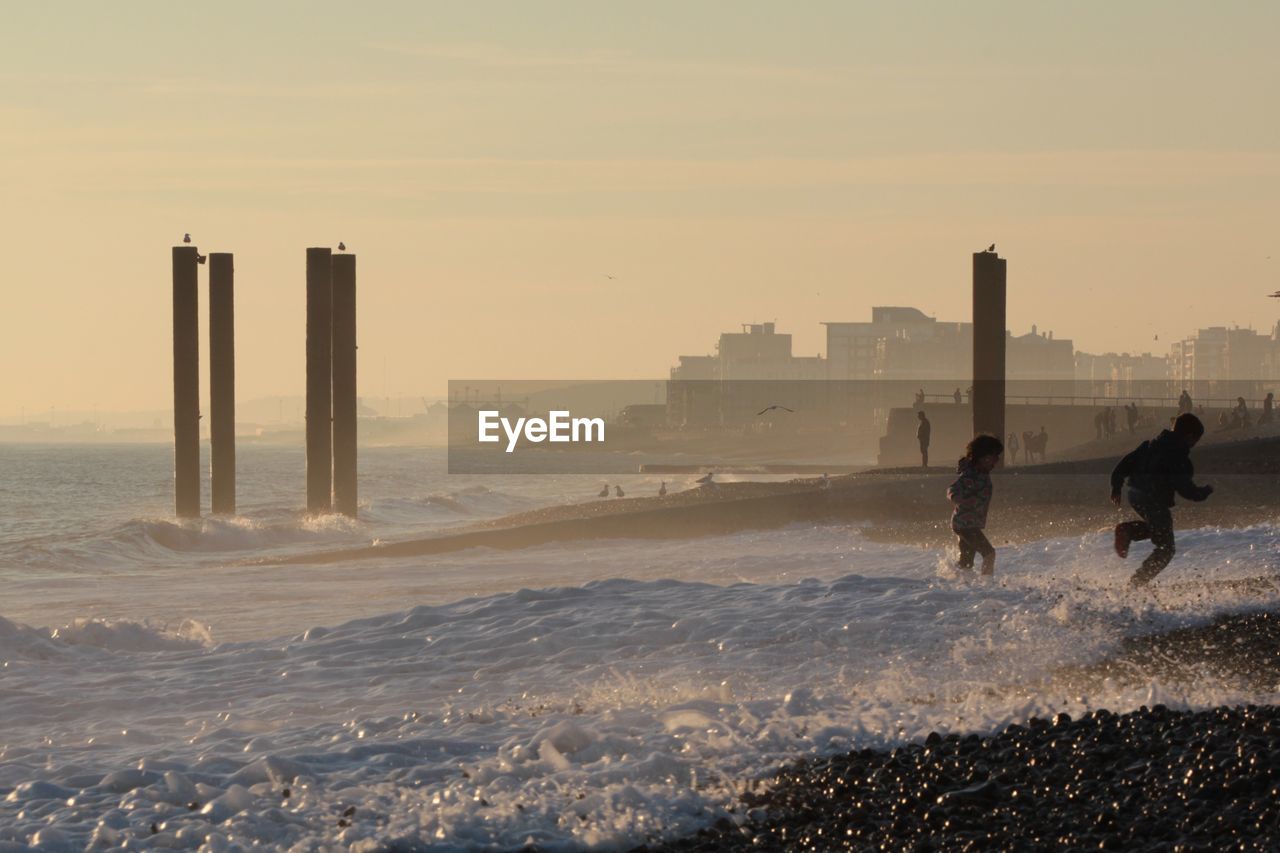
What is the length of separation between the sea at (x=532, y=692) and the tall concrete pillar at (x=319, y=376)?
10851mm

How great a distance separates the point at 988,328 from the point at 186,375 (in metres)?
12.5

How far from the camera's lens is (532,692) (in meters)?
9.38

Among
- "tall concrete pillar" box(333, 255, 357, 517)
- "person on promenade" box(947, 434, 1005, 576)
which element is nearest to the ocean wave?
"person on promenade" box(947, 434, 1005, 576)

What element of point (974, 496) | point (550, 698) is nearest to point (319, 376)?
point (974, 496)

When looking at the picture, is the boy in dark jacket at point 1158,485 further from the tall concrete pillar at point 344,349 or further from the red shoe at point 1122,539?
the tall concrete pillar at point 344,349

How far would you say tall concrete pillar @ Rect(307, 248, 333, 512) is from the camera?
2723 centimetres

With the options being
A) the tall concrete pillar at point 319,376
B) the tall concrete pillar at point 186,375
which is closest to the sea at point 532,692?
the tall concrete pillar at point 186,375

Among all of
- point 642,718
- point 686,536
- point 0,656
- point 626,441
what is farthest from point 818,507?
point 626,441

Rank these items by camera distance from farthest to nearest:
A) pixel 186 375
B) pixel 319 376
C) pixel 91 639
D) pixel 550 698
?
pixel 319 376 → pixel 186 375 → pixel 91 639 → pixel 550 698

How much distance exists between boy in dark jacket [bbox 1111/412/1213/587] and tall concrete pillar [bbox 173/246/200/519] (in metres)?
17.2

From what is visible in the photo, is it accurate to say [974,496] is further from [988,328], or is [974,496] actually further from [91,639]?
[988,328]

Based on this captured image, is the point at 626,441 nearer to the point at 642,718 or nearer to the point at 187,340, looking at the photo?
the point at 187,340

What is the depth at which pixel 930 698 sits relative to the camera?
857cm

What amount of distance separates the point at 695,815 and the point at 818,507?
1659 cm
